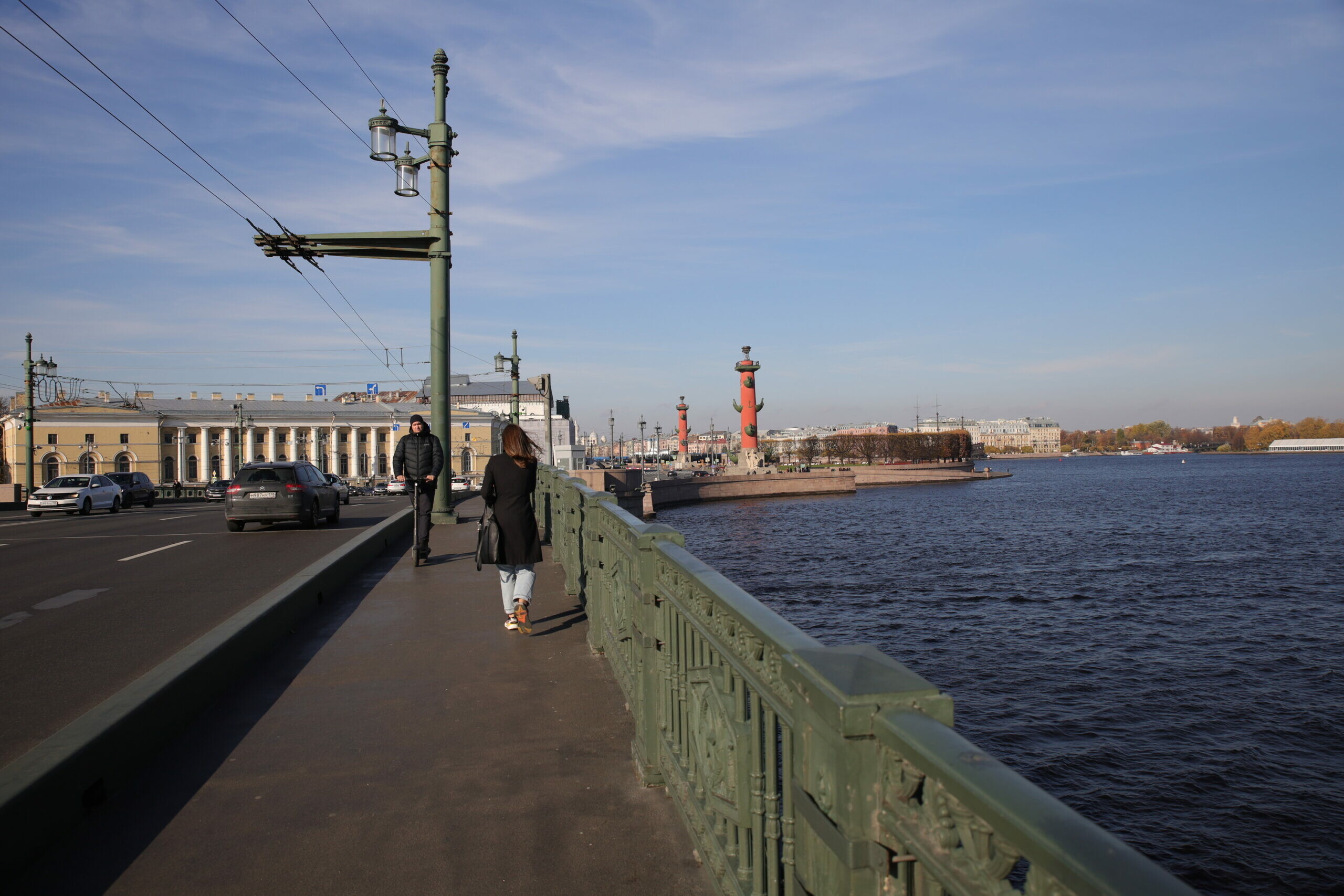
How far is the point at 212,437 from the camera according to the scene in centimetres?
8825

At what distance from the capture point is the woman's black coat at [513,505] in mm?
6516

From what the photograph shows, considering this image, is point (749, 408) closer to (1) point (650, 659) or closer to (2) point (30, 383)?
(2) point (30, 383)

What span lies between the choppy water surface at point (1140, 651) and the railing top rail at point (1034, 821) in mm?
10442

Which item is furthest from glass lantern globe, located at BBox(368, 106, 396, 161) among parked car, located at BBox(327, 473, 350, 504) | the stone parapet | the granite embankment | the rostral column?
the rostral column

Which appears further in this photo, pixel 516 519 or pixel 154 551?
pixel 154 551

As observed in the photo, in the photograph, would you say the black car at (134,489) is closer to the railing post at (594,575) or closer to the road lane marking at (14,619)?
the road lane marking at (14,619)

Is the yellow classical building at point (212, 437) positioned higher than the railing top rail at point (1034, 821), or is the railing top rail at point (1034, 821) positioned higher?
the yellow classical building at point (212, 437)

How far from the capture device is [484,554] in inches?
258

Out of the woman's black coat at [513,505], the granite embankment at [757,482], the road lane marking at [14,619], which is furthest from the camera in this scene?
the granite embankment at [757,482]

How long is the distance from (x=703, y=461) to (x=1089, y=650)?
410 ft

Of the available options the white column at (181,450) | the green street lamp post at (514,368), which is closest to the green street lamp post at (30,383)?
the green street lamp post at (514,368)

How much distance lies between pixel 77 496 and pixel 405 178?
60.6 ft

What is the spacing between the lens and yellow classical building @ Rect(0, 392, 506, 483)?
76.8 meters

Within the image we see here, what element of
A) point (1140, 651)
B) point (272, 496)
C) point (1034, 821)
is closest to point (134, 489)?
point (272, 496)
